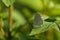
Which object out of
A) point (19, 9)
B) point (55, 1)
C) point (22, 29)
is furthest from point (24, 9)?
point (22, 29)

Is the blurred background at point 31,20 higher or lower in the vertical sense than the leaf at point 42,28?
higher

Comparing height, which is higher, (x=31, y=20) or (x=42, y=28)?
(x=31, y=20)

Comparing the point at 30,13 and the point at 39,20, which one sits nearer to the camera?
the point at 39,20

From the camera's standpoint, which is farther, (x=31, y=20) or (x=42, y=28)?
(x=31, y=20)

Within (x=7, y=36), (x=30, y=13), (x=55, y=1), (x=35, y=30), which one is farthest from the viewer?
(x=30, y=13)

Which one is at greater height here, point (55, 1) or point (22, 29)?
point (55, 1)

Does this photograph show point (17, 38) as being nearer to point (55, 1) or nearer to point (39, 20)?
point (39, 20)

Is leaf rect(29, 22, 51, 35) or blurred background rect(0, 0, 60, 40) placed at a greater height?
blurred background rect(0, 0, 60, 40)

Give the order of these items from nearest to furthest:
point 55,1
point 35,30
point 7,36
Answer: point 35,30 < point 7,36 < point 55,1
